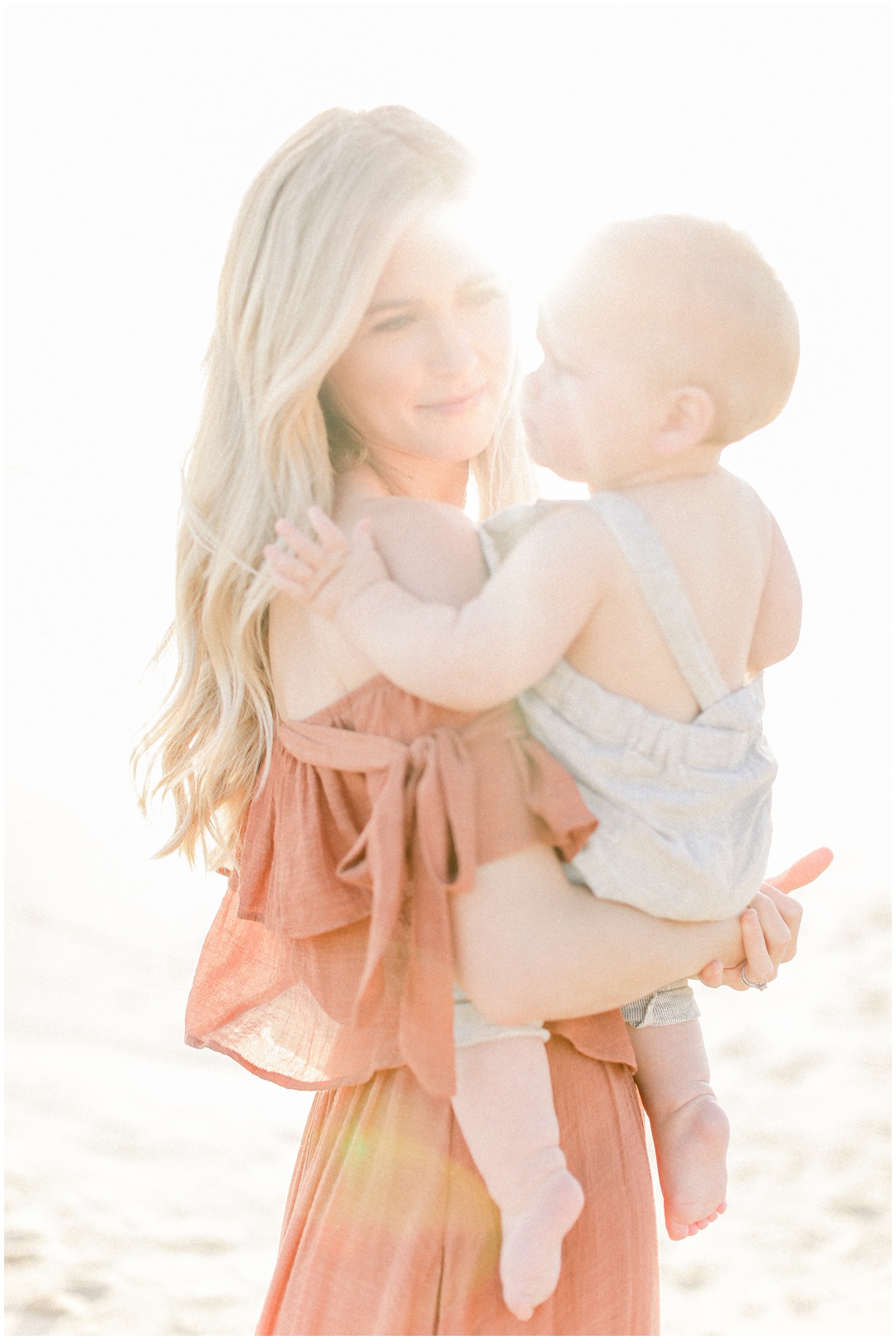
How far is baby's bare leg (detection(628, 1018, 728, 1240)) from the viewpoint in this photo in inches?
76.2

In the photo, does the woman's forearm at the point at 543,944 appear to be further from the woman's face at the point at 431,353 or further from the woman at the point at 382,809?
the woman's face at the point at 431,353

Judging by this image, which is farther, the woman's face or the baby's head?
the woman's face

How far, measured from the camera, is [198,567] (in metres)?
2.06

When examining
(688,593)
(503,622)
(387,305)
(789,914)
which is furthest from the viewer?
(789,914)

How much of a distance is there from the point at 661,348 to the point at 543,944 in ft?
2.61

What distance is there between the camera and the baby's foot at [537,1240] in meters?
1.66

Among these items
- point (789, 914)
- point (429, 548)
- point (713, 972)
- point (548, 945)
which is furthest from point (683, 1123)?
point (429, 548)

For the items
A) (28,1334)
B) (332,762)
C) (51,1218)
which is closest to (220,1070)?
(51,1218)

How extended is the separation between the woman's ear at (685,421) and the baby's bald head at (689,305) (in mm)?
16

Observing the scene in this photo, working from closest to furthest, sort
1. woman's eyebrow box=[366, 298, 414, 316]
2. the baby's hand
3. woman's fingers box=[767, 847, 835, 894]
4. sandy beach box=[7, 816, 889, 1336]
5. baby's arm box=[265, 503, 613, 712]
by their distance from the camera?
baby's arm box=[265, 503, 613, 712] → the baby's hand → woman's eyebrow box=[366, 298, 414, 316] → woman's fingers box=[767, 847, 835, 894] → sandy beach box=[7, 816, 889, 1336]

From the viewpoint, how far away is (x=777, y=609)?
1934 mm

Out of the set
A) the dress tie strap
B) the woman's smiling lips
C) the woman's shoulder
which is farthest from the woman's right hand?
the woman's smiling lips

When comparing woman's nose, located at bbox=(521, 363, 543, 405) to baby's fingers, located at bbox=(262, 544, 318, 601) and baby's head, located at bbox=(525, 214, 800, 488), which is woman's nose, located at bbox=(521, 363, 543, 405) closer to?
baby's head, located at bbox=(525, 214, 800, 488)

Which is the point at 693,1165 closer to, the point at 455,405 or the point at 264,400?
the point at 455,405
